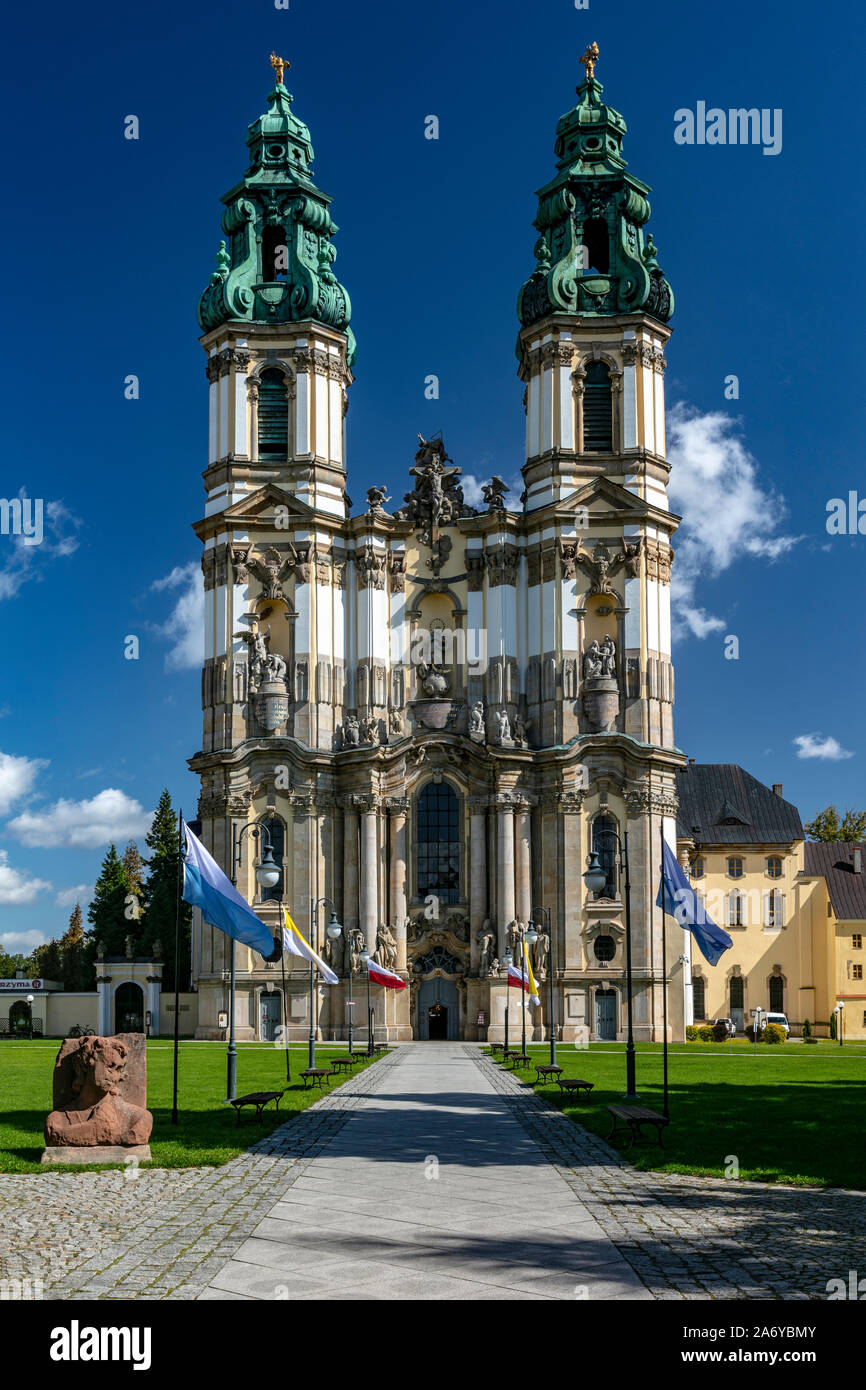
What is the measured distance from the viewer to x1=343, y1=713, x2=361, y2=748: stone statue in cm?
7206

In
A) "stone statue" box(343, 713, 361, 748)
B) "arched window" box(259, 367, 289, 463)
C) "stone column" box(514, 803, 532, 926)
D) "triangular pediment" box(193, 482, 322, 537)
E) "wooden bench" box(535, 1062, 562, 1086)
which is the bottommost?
"wooden bench" box(535, 1062, 562, 1086)

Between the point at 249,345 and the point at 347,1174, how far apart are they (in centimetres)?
6209

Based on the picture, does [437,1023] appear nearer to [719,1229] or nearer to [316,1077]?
[316,1077]

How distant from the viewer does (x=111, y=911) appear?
111m

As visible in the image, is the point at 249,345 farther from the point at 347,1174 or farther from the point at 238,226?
the point at 347,1174

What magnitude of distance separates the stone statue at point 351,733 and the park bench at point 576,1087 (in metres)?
37.0

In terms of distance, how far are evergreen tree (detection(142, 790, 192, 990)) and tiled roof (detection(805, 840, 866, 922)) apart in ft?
127

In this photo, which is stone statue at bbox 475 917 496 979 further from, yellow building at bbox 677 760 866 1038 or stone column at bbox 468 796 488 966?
yellow building at bbox 677 760 866 1038

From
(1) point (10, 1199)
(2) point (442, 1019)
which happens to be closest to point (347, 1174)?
(1) point (10, 1199)

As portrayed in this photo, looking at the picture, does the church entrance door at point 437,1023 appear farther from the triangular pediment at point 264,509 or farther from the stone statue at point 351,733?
the triangular pediment at point 264,509

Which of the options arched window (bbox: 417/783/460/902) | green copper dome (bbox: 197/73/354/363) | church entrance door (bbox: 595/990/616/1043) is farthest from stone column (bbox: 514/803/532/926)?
green copper dome (bbox: 197/73/354/363)

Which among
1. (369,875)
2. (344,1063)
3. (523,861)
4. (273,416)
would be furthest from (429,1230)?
(273,416)

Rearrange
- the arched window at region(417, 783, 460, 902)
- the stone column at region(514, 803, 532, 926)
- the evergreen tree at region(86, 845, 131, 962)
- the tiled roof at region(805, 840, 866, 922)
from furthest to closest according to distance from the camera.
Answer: the evergreen tree at region(86, 845, 131, 962) < the tiled roof at region(805, 840, 866, 922) < the arched window at region(417, 783, 460, 902) < the stone column at region(514, 803, 532, 926)

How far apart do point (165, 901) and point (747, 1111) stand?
7241cm
